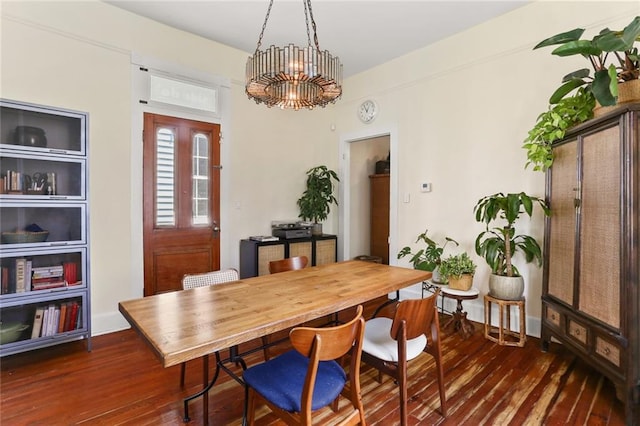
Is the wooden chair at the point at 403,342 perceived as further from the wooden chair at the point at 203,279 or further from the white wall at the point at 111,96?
the white wall at the point at 111,96

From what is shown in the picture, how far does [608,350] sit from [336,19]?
11.8 feet

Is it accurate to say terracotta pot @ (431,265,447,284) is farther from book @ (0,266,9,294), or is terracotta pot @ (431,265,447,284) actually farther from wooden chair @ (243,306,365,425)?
book @ (0,266,9,294)

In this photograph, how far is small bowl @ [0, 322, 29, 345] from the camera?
237 centimetres

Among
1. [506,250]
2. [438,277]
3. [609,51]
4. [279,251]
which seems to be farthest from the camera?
[279,251]

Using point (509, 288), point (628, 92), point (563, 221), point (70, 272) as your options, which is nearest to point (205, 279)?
point (70, 272)

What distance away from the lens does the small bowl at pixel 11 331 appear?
2.37 metres

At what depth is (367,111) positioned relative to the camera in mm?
4527

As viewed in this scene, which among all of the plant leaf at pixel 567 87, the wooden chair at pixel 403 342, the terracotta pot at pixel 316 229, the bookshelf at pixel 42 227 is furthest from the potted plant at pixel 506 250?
the bookshelf at pixel 42 227

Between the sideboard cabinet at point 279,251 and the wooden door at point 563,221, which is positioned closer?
the wooden door at point 563,221

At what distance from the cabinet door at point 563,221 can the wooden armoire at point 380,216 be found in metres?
2.80

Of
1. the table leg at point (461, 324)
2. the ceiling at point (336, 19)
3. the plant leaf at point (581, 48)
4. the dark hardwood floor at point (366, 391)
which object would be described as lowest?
the dark hardwood floor at point (366, 391)

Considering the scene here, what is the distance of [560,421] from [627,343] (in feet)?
1.95

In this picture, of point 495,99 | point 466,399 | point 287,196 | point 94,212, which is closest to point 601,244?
point 466,399

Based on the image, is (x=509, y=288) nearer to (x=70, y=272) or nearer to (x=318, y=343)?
(x=318, y=343)
